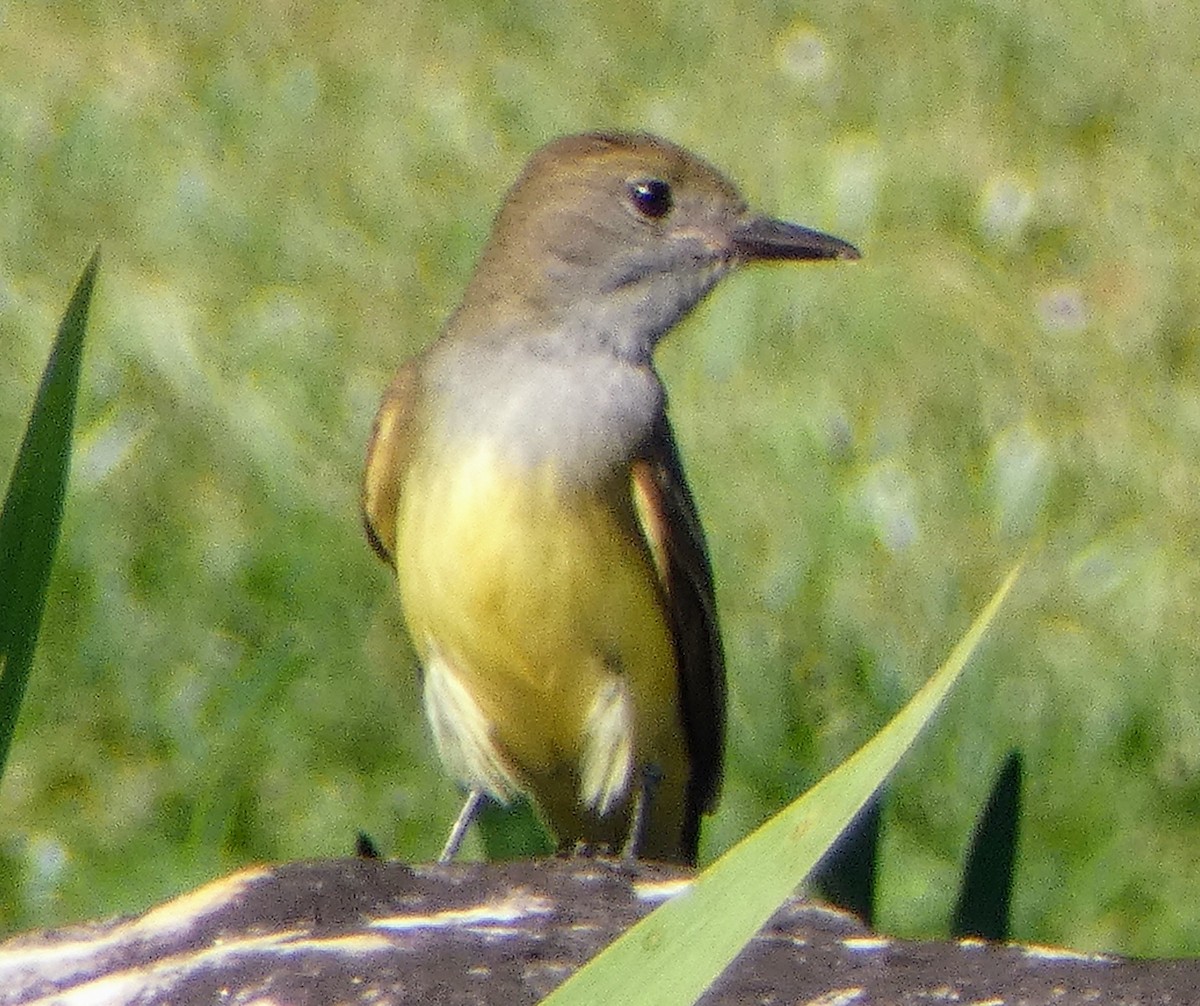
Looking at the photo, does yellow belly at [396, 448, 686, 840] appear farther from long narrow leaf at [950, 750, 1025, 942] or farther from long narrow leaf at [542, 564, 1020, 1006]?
long narrow leaf at [542, 564, 1020, 1006]

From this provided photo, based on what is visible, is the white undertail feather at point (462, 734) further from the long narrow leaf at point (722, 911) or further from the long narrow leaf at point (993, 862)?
the long narrow leaf at point (722, 911)

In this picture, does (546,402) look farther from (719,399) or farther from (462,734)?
(719,399)

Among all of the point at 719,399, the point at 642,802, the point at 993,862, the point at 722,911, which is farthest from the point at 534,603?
the point at 719,399

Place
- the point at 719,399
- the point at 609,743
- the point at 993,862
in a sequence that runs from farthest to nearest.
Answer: the point at 719,399 < the point at 609,743 < the point at 993,862

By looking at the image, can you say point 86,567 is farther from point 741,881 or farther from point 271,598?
point 741,881

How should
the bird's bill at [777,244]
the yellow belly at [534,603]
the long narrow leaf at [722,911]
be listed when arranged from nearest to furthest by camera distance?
the long narrow leaf at [722,911]
the yellow belly at [534,603]
the bird's bill at [777,244]

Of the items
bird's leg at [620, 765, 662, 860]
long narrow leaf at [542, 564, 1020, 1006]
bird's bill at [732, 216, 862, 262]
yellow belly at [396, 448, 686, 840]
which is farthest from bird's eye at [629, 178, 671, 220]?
long narrow leaf at [542, 564, 1020, 1006]

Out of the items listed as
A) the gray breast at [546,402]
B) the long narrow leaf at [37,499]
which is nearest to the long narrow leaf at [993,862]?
the gray breast at [546,402]
